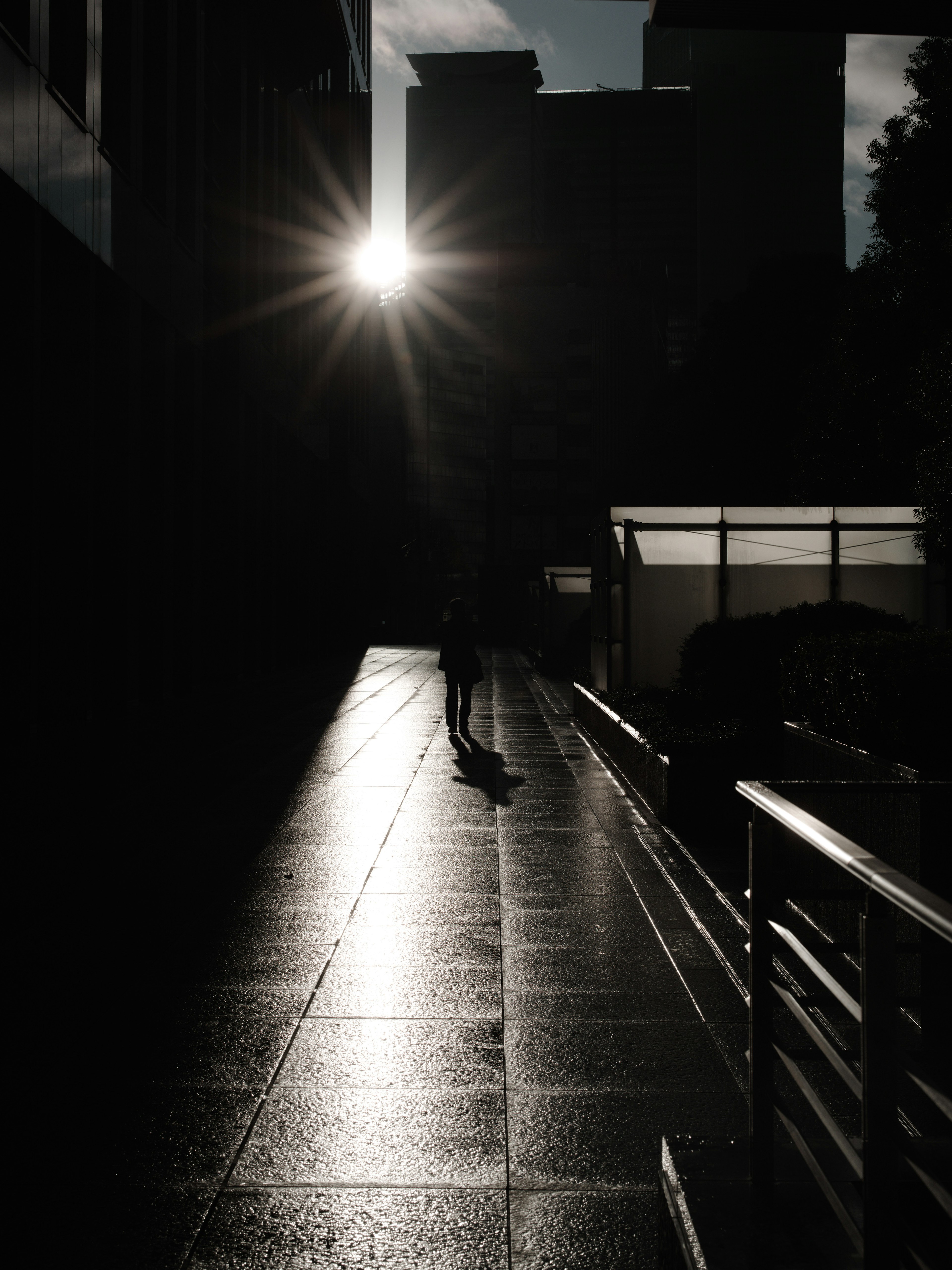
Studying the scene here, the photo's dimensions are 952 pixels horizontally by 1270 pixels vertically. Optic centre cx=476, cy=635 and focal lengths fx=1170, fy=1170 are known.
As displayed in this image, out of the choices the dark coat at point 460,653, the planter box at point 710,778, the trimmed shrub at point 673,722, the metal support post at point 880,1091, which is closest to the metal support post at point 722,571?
the trimmed shrub at point 673,722

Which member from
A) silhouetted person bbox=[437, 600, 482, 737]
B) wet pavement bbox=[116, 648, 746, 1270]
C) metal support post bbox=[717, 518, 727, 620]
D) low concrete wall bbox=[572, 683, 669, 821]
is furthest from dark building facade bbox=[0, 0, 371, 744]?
wet pavement bbox=[116, 648, 746, 1270]

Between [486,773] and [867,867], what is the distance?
10418mm

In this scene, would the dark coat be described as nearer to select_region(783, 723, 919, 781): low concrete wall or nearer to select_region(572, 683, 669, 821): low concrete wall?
select_region(572, 683, 669, 821): low concrete wall

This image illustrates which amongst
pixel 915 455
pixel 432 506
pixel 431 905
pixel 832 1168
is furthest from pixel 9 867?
pixel 432 506

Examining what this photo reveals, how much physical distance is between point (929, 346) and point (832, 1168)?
831 inches

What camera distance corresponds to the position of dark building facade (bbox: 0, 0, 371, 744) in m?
16.1

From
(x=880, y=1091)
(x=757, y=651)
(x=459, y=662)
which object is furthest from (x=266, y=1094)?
(x=459, y=662)

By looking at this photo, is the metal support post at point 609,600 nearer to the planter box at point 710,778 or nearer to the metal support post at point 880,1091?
the planter box at point 710,778

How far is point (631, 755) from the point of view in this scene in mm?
11375

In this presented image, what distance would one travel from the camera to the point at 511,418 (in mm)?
114625

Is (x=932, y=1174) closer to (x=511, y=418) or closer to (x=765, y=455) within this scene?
(x=765, y=455)

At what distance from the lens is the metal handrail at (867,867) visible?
5.30 ft

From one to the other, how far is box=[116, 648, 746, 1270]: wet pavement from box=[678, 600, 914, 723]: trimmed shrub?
3.55 m

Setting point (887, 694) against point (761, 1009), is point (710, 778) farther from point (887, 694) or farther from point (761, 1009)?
point (761, 1009)
